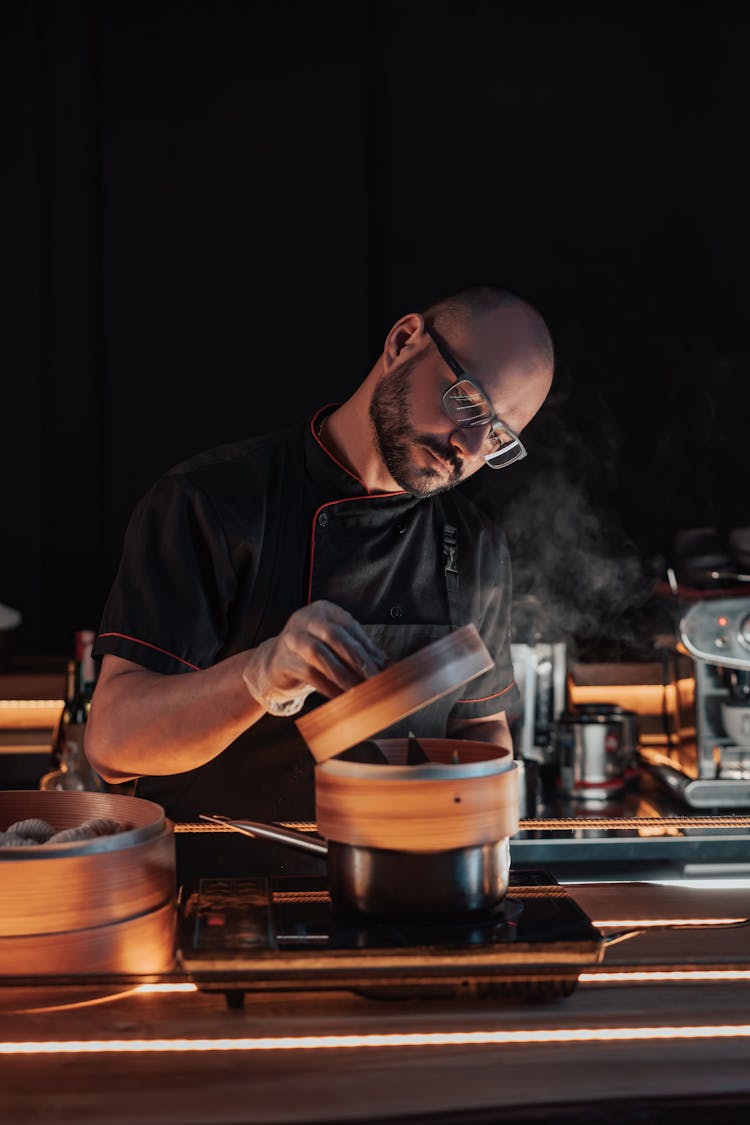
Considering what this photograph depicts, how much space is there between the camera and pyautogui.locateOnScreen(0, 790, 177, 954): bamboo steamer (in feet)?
3.96

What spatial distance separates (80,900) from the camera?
1220 mm

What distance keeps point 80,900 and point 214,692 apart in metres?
0.45

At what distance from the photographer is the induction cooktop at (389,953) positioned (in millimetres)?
1155

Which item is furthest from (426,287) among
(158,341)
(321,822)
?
(321,822)

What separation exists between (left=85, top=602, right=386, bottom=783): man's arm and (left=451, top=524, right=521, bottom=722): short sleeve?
62 centimetres

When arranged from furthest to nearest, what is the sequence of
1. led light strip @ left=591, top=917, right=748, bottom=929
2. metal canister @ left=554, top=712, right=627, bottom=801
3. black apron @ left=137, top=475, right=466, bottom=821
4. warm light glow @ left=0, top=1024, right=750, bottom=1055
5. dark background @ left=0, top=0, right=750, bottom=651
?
1. dark background @ left=0, top=0, right=750, bottom=651
2. metal canister @ left=554, top=712, right=627, bottom=801
3. black apron @ left=137, top=475, right=466, bottom=821
4. led light strip @ left=591, top=917, right=748, bottom=929
5. warm light glow @ left=0, top=1024, right=750, bottom=1055

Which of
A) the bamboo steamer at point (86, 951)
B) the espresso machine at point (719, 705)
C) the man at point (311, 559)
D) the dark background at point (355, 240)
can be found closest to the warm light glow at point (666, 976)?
the bamboo steamer at point (86, 951)

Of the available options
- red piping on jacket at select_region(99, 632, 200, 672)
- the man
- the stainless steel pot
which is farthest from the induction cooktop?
red piping on jacket at select_region(99, 632, 200, 672)

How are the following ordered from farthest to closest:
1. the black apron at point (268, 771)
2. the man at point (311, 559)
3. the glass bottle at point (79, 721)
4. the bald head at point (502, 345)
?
the glass bottle at point (79, 721) < the black apron at point (268, 771) < the bald head at point (502, 345) < the man at point (311, 559)

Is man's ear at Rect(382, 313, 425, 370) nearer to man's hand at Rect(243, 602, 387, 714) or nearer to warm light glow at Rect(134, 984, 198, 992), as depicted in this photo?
man's hand at Rect(243, 602, 387, 714)

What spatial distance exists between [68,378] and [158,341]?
1.07ft

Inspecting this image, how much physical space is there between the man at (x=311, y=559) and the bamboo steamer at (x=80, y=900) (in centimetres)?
39

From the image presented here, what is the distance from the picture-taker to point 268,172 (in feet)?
13.3

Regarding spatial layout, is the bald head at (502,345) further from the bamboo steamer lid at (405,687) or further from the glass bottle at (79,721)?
the glass bottle at (79,721)
